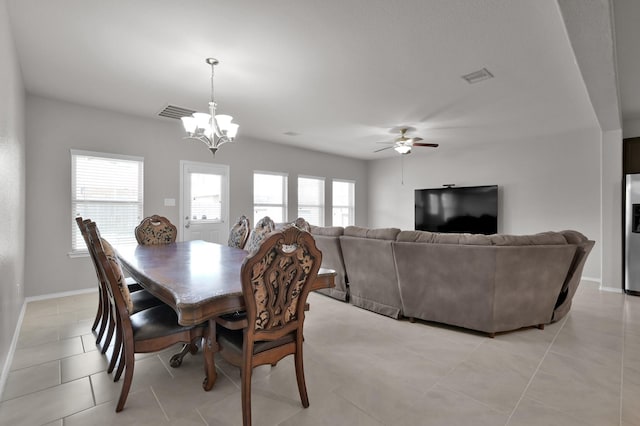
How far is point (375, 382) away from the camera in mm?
2059

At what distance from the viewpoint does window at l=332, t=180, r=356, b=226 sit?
7.88 metres

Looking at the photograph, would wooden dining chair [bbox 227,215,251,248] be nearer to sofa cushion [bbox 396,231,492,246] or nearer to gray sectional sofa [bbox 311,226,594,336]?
gray sectional sofa [bbox 311,226,594,336]

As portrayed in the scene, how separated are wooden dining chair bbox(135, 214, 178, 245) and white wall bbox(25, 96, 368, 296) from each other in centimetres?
109

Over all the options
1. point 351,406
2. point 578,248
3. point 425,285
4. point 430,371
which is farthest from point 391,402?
point 578,248

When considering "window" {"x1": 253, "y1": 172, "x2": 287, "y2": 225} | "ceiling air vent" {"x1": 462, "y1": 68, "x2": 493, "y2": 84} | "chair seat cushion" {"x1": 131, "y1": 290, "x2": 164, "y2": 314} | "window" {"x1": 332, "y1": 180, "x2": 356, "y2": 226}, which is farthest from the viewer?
"window" {"x1": 332, "y1": 180, "x2": 356, "y2": 226}

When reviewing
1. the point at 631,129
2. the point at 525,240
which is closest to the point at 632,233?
the point at 631,129

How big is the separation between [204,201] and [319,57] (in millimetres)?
3514

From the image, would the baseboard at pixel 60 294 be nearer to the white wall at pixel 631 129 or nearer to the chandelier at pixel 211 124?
the chandelier at pixel 211 124

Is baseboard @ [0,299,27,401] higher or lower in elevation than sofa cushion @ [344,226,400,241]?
lower

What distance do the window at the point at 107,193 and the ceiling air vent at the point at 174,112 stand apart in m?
0.83

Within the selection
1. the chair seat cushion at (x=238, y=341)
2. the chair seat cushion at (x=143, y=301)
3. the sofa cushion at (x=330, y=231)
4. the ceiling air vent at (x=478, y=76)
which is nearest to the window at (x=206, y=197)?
the sofa cushion at (x=330, y=231)

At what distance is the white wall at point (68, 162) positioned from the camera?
3.86 metres

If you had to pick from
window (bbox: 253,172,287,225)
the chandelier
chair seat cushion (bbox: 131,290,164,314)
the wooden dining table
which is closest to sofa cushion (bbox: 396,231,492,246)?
the wooden dining table

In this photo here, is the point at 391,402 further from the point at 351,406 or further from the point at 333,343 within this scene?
the point at 333,343
